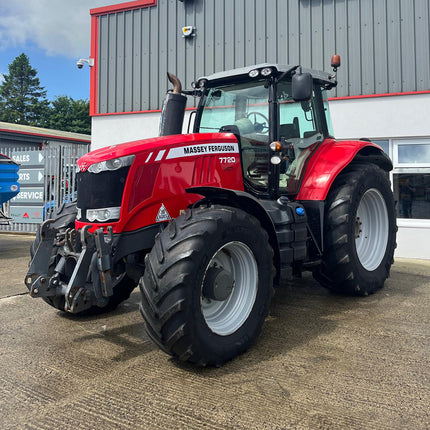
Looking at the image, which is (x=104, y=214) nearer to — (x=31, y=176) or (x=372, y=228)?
(x=372, y=228)

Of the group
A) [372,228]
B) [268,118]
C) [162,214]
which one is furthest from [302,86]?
[372,228]

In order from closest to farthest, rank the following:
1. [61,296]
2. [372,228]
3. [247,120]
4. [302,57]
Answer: [61,296], [247,120], [372,228], [302,57]

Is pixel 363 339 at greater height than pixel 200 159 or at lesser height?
lesser

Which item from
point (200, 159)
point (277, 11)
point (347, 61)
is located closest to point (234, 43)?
point (277, 11)

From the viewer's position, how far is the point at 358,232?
4625 mm

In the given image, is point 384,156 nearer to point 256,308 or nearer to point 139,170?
point 256,308

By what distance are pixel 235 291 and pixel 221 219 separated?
0.64 meters

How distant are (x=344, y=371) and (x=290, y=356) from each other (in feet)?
1.25

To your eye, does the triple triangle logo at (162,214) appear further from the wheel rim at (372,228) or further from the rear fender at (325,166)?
the wheel rim at (372,228)

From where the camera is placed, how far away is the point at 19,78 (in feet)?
178

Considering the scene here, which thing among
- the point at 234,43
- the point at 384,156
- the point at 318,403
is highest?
the point at 234,43

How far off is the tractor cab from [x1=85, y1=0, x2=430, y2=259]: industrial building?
3.79 metres

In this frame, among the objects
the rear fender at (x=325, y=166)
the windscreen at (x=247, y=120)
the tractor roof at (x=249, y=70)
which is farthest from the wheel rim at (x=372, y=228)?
the windscreen at (x=247, y=120)

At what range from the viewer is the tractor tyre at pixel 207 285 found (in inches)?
97.2
